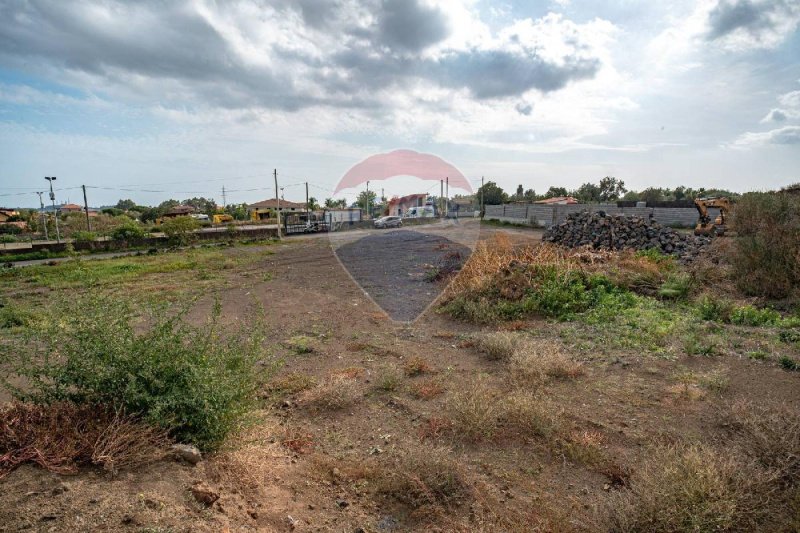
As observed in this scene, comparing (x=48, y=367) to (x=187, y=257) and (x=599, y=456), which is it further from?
(x=187, y=257)

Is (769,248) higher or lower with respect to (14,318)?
higher

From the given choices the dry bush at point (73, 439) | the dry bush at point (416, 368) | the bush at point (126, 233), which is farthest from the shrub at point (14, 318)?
the bush at point (126, 233)

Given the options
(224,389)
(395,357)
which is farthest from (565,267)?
(224,389)

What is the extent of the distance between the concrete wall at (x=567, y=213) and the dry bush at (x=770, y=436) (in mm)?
19122

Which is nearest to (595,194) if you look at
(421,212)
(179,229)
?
(421,212)

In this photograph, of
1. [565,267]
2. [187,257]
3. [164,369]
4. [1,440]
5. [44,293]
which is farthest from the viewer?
[187,257]

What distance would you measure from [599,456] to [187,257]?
20010 millimetres

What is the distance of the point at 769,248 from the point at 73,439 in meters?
11.3

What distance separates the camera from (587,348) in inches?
237

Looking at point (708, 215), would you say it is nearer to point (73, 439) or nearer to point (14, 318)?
point (73, 439)

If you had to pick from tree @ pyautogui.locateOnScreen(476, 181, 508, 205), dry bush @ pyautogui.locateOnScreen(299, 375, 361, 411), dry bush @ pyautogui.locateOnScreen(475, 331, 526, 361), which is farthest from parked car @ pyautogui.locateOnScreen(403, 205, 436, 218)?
dry bush @ pyautogui.locateOnScreen(299, 375, 361, 411)

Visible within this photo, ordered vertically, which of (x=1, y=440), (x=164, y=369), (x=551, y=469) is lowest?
(x=551, y=469)

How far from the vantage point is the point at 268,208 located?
64188mm

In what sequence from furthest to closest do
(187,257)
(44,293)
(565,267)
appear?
(187,257) → (44,293) → (565,267)
